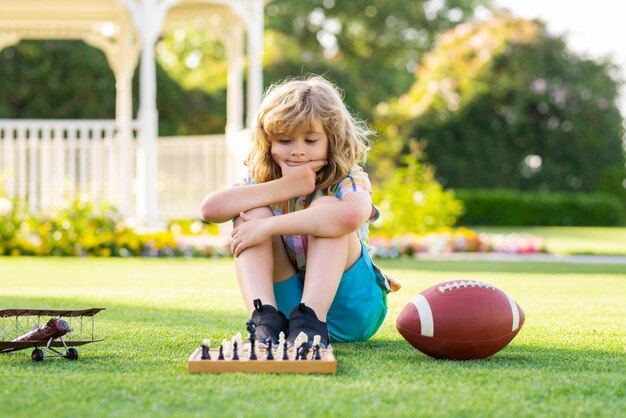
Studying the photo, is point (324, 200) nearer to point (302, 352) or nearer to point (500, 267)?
point (302, 352)

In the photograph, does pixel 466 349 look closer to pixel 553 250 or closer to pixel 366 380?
pixel 366 380

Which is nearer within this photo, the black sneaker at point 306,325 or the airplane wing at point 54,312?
the airplane wing at point 54,312

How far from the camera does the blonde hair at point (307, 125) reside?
3.60m

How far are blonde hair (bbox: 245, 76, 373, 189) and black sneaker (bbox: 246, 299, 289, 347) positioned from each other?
568 millimetres

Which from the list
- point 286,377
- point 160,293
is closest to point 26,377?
point 286,377

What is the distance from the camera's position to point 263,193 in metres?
3.61

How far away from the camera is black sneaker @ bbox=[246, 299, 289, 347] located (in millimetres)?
3289

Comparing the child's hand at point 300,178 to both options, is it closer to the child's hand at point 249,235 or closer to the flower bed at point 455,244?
the child's hand at point 249,235

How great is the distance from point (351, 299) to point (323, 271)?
0.33m

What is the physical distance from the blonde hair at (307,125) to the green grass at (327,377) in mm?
686

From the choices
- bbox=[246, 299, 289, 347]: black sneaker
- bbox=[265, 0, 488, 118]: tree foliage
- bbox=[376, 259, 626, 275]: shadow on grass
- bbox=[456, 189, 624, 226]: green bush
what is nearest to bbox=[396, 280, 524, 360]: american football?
bbox=[246, 299, 289, 347]: black sneaker

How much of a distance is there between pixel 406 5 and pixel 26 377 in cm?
3009

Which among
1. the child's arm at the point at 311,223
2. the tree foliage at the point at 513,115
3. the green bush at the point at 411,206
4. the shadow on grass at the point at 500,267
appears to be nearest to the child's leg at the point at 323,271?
the child's arm at the point at 311,223

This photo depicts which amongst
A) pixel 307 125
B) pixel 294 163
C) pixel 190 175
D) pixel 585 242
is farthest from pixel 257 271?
pixel 585 242
